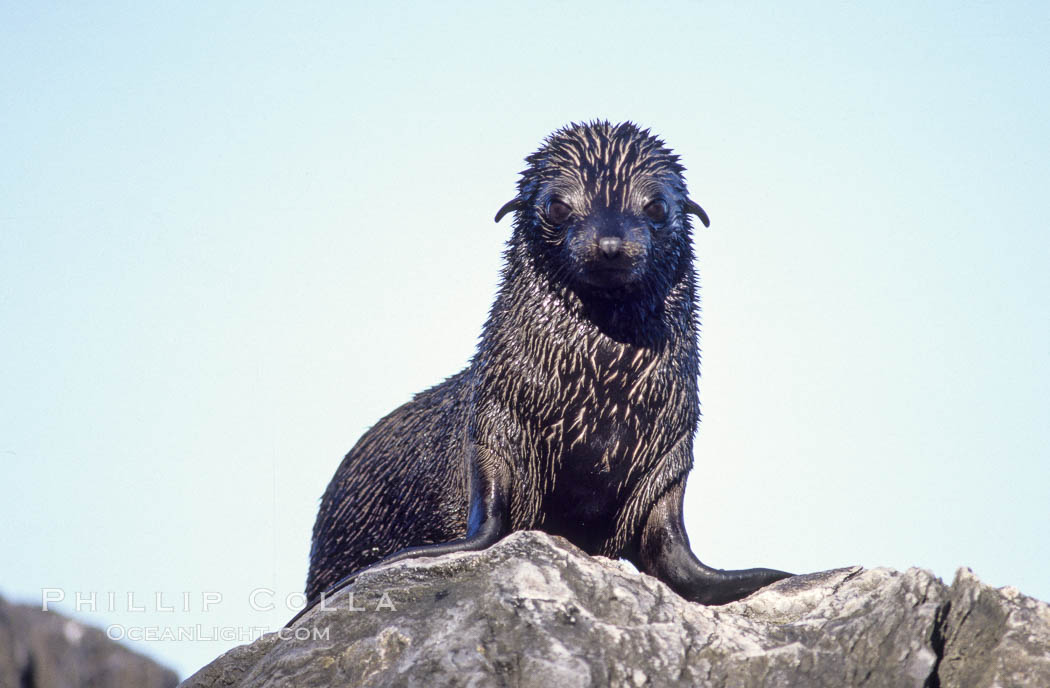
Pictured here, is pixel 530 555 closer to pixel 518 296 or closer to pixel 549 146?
pixel 518 296

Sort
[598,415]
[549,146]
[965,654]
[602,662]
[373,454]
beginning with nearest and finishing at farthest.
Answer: [602,662] < [965,654] < [598,415] < [549,146] < [373,454]

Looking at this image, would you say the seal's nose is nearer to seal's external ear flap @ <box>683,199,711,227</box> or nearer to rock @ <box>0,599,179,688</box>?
seal's external ear flap @ <box>683,199,711,227</box>

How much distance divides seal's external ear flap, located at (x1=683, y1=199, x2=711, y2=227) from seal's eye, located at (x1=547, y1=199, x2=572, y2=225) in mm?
933

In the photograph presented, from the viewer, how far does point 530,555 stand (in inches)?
225

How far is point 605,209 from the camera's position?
23.6 ft

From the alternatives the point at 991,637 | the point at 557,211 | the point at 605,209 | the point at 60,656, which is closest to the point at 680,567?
the point at 991,637

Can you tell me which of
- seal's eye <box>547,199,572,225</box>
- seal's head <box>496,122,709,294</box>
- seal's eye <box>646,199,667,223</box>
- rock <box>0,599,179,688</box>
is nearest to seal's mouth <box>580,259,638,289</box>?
seal's head <box>496,122,709,294</box>

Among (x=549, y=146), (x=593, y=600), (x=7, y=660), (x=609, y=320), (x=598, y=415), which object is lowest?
(x=7, y=660)

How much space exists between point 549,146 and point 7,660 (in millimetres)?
4594

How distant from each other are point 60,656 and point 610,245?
366 centimetres

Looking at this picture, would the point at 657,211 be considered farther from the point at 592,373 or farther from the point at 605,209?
the point at 592,373

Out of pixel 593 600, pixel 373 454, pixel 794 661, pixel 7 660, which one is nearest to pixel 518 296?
pixel 373 454

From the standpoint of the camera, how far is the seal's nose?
6.73m

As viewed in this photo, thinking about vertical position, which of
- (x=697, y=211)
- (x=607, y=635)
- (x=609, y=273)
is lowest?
(x=607, y=635)
